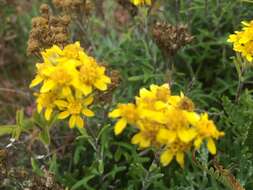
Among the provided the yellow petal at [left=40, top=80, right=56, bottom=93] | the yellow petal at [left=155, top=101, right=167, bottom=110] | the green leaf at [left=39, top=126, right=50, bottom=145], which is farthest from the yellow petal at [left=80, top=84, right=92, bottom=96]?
the green leaf at [left=39, top=126, right=50, bottom=145]

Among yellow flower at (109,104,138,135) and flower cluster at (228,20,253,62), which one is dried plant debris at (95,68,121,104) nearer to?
yellow flower at (109,104,138,135)

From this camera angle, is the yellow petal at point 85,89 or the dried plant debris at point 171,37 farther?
the dried plant debris at point 171,37

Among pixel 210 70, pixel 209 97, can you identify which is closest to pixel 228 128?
pixel 209 97

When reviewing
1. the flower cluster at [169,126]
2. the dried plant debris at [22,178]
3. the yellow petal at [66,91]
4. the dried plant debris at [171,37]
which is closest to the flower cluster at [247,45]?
the dried plant debris at [171,37]

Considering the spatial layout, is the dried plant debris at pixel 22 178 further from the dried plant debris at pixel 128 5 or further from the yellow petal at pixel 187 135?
the dried plant debris at pixel 128 5

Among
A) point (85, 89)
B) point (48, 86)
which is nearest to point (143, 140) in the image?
point (85, 89)

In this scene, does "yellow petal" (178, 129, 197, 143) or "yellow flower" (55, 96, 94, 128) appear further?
"yellow flower" (55, 96, 94, 128)
